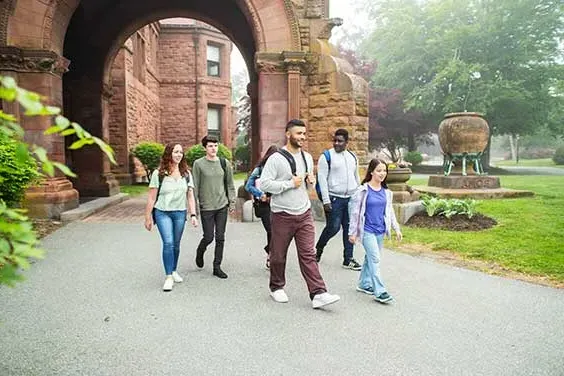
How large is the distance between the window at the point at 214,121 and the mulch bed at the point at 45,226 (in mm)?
20736

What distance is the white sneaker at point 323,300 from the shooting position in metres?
4.20

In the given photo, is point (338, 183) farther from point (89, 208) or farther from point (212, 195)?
point (89, 208)

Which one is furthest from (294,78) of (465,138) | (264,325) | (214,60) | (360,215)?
(214,60)

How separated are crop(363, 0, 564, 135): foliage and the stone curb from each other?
835 inches

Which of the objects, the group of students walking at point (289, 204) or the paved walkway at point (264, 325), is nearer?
the paved walkway at point (264, 325)

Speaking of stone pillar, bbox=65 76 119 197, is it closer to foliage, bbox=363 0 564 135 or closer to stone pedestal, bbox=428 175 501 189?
stone pedestal, bbox=428 175 501 189

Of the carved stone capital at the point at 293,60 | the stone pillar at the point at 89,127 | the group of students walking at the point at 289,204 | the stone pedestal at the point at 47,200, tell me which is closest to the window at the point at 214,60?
the stone pillar at the point at 89,127

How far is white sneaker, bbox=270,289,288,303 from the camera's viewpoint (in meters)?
4.49

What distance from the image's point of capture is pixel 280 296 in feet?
14.8

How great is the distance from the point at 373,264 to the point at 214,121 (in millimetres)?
26215

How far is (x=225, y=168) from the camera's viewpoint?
567cm

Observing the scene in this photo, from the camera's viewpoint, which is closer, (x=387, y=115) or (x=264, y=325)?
(x=264, y=325)

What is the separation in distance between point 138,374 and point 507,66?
30787 mm

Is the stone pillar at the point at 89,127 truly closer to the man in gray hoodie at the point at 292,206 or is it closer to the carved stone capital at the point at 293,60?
the carved stone capital at the point at 293,60
